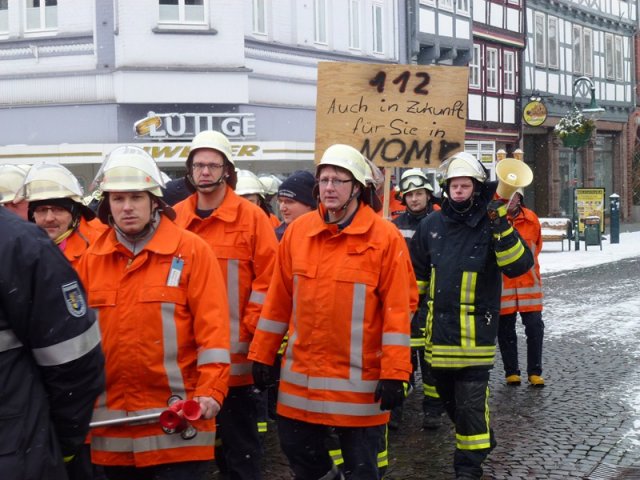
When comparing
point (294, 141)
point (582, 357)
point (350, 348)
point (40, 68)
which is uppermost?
point (40, 68)

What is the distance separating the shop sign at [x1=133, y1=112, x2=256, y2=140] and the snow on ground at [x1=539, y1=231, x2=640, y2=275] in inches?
272

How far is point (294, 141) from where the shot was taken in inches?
900

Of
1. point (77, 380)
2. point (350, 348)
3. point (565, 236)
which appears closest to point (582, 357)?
point (350, 348)

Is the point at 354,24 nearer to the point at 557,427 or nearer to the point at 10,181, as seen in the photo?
the point at 557,427

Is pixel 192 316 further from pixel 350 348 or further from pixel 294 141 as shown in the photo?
pixel 294 141

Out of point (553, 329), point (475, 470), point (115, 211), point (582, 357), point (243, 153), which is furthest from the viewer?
point (243, 153)

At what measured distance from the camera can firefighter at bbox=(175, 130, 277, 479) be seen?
5.32 meters

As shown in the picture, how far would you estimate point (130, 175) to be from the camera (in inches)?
167

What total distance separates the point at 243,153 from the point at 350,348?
16948 mm

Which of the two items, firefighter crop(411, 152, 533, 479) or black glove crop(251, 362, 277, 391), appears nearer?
black glove crop(251, 362, 277, 391)

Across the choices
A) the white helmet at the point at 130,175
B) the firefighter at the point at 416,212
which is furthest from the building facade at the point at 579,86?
the white helmet at the point at 130,175

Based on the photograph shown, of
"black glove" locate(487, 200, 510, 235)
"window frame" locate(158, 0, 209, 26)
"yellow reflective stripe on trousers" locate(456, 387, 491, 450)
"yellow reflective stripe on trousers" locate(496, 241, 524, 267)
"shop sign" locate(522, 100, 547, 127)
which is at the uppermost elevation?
"window frame" locate(158, 0, 209, 26)

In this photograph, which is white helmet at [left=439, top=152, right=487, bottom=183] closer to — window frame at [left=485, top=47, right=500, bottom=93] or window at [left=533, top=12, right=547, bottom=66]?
window frame at [left=485, top=47, right=500, bottom=93]

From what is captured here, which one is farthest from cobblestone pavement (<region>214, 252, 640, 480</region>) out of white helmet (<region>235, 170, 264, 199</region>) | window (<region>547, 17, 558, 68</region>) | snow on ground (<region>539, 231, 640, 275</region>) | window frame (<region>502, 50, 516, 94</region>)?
window (<region>547, 17, 558, 68</region>)
